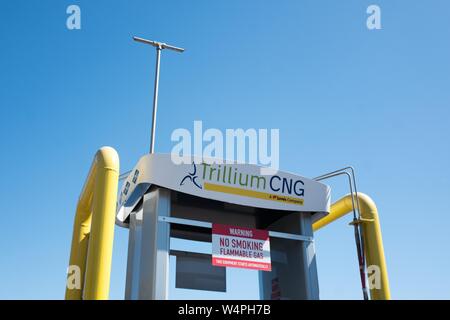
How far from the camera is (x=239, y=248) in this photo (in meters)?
10.2

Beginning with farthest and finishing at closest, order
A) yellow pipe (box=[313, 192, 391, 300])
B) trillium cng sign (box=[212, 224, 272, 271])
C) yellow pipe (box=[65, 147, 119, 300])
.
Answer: yellow pipe (box=[313, 192, 391, 300])
trillium cng sign (box=[212, 224, 272, 271])
yellow pipe (box=[65, 147, 119, 300])

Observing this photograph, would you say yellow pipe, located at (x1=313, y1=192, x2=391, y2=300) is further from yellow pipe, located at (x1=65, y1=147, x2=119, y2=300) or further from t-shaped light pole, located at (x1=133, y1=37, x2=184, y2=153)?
yellow pipe, located at (x1=65, y1=147, x2=119, y2=300)

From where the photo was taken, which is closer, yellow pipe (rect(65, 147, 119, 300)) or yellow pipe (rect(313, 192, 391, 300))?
yellow pipe (rect(65, 147, 119, 300))

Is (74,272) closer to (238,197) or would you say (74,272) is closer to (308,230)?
(238,197)

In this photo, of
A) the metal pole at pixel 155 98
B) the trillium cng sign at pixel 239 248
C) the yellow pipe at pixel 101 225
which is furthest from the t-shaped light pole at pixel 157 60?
the trillium cng sign at pixel 239 248

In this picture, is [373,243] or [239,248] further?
[373,243]

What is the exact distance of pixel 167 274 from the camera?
9.09 m

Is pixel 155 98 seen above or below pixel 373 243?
above

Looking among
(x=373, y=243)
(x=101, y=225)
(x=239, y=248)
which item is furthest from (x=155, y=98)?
(x=373, y=243)

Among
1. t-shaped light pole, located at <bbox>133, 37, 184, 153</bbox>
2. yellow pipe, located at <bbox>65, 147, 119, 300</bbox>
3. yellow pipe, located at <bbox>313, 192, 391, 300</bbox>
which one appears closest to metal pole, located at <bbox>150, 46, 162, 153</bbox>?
t-shaped light pole, located at <bbox>133, 37, 184, 153</bbox>

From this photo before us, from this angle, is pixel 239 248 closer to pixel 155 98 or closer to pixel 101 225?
pixel 101 225

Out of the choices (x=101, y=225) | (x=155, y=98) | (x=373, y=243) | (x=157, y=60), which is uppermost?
(x=157, y=60)

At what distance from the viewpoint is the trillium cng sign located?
997 centimetres
